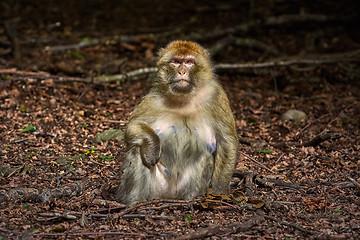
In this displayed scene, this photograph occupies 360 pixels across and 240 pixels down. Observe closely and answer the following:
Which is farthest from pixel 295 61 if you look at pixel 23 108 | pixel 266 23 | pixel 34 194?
pixel 34 194

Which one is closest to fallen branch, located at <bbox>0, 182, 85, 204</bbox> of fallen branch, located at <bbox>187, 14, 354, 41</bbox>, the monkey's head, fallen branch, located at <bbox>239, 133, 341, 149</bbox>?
the monkey's head

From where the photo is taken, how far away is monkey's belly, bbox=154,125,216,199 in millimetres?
5391

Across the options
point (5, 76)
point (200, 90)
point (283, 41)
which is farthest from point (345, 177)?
point (283, 41)

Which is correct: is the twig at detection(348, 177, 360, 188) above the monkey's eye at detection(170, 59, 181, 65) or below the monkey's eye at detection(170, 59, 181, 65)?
below

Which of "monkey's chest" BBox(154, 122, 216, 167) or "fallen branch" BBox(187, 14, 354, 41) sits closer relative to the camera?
"monkey's chest" BBox(154, 122, 216, 167)

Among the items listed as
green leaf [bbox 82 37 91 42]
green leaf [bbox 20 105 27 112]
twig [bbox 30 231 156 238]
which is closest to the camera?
twig [bbox 30 231 156 238]

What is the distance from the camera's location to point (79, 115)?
786cm

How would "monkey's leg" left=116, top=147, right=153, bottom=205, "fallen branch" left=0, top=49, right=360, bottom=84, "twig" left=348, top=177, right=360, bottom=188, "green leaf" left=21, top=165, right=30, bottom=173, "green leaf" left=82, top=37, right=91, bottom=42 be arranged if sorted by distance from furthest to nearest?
"green leaf" left=82, top=37, right=91, bottom=42
"fallen branch" left=0, top=49, right=360, bottom=84
"green leaf" left=21, top=165, right=30, bottom=173
"twig" left=348, top=177, right=360, bottom=188
"monkey's leg" left=116, top=147, right=153, bottom=205

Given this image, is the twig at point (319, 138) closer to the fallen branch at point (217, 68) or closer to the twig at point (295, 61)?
the fallen branch at point (217, 68)

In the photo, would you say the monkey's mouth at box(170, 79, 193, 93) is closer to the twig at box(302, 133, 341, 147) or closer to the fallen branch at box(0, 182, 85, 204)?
the fallen branch at box(0, 182, 85, 204)

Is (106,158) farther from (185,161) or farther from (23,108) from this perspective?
(23,108)

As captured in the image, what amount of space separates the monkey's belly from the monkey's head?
0.43m

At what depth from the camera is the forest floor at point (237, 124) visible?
483cm

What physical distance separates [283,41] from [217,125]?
23.6ft
